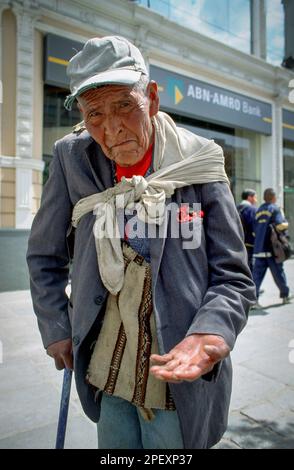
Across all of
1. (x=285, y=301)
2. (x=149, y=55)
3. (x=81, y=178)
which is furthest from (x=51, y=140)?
(x=81, y=178)

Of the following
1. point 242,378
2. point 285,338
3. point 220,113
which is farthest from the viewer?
point 220,113

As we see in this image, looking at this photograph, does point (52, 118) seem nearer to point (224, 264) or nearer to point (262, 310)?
point (262, 310)

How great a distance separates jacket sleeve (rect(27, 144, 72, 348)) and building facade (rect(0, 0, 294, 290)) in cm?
584

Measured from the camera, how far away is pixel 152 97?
4.36 ft

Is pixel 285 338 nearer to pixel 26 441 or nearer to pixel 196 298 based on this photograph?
pixel 26 441

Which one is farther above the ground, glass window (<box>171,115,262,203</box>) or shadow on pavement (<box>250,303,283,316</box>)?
glass window (<box>171,115,262,203</box>)

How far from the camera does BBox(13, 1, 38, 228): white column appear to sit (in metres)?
7.02

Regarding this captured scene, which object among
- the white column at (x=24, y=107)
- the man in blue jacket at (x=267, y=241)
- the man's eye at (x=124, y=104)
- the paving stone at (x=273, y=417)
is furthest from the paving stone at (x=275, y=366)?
the white column at (x=24, y=107)

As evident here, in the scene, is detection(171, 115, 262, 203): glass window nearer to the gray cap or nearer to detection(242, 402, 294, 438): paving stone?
detection(242, 402, 294, 438): paving stone

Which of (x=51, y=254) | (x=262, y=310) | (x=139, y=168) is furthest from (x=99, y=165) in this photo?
(x=262, y=310)

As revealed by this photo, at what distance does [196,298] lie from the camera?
1223 mm

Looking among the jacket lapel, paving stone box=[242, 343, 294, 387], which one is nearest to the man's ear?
the jacket lapel

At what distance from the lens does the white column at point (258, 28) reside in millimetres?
11125

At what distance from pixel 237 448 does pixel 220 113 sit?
983 centimetres
